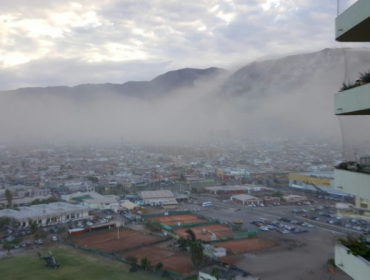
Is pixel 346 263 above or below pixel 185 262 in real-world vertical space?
above

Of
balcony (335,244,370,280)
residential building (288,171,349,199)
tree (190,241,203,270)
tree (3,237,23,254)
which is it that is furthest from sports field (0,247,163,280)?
residential building (288,171,349,199)

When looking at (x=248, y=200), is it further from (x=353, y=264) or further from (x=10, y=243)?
(x=353, y=264)

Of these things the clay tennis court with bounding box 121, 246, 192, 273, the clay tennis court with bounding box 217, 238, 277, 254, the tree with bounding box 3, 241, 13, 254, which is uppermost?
the tree with bounding box 3, 241, 13, 254

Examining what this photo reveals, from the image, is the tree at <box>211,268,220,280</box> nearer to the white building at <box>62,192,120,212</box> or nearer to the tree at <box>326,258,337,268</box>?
the tree at <box>326,258,337,268</box>

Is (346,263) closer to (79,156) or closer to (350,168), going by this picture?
(350,168)

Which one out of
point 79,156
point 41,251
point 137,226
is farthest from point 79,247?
point 79,156

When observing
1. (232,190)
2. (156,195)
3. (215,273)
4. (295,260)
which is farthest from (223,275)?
(232,190)

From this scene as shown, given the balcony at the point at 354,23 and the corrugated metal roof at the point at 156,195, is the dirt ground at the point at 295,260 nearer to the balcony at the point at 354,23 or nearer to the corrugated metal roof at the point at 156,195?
the balcony at the point at 354,23
